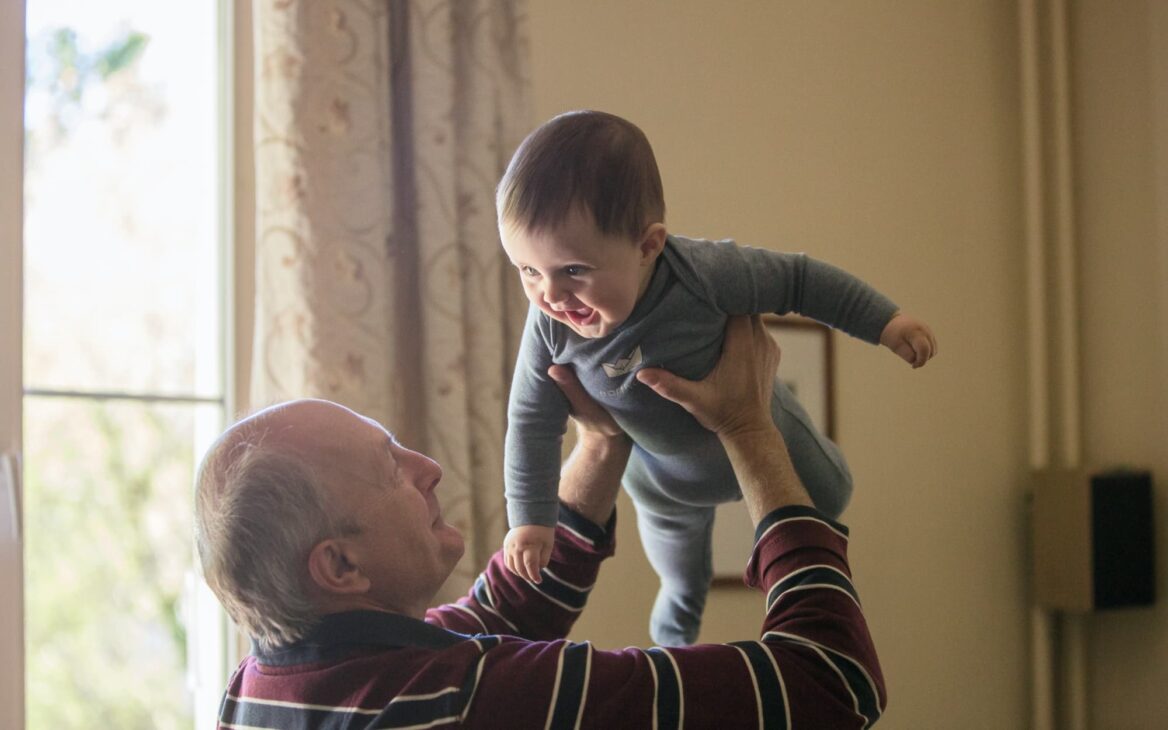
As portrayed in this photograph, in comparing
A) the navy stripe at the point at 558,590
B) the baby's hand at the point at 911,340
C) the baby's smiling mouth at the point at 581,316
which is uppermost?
the baby's smiling mouth at the point at 581,316

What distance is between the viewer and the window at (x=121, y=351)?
2.31 metres

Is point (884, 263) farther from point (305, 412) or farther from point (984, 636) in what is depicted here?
point (305, 412)

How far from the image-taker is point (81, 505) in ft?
7.70

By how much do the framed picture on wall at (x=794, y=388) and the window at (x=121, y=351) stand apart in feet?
3.91

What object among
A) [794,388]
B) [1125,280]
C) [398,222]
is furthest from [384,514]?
[1125,280]

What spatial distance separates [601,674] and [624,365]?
38 cm

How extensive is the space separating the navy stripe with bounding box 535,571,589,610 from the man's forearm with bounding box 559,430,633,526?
3.5 inches

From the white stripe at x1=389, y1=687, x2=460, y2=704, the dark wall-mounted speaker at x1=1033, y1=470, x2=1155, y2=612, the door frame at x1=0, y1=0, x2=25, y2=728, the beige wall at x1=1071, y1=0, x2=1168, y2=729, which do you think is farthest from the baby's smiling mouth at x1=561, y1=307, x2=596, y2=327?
the beige wall at x1=1071, y1=0, x2=1168, y2=729

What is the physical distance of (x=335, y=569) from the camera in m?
1.25

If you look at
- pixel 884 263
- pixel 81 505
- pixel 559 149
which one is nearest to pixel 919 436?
pixel 884 263

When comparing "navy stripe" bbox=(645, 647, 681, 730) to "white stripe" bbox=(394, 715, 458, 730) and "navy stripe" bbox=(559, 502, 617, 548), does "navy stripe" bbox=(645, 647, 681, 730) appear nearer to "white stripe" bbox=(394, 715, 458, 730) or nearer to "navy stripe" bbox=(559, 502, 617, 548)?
"white stripe" bbox=(394, 715, 458, 730)

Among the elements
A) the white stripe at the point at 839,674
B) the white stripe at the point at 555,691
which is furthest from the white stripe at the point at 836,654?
the white stripe at the point at 555,691

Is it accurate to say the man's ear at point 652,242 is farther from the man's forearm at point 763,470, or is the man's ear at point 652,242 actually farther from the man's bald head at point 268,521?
the man's bald head at point 268,521

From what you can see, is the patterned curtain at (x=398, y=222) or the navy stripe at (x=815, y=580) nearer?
the navy stripe at (x=815, y=580)
